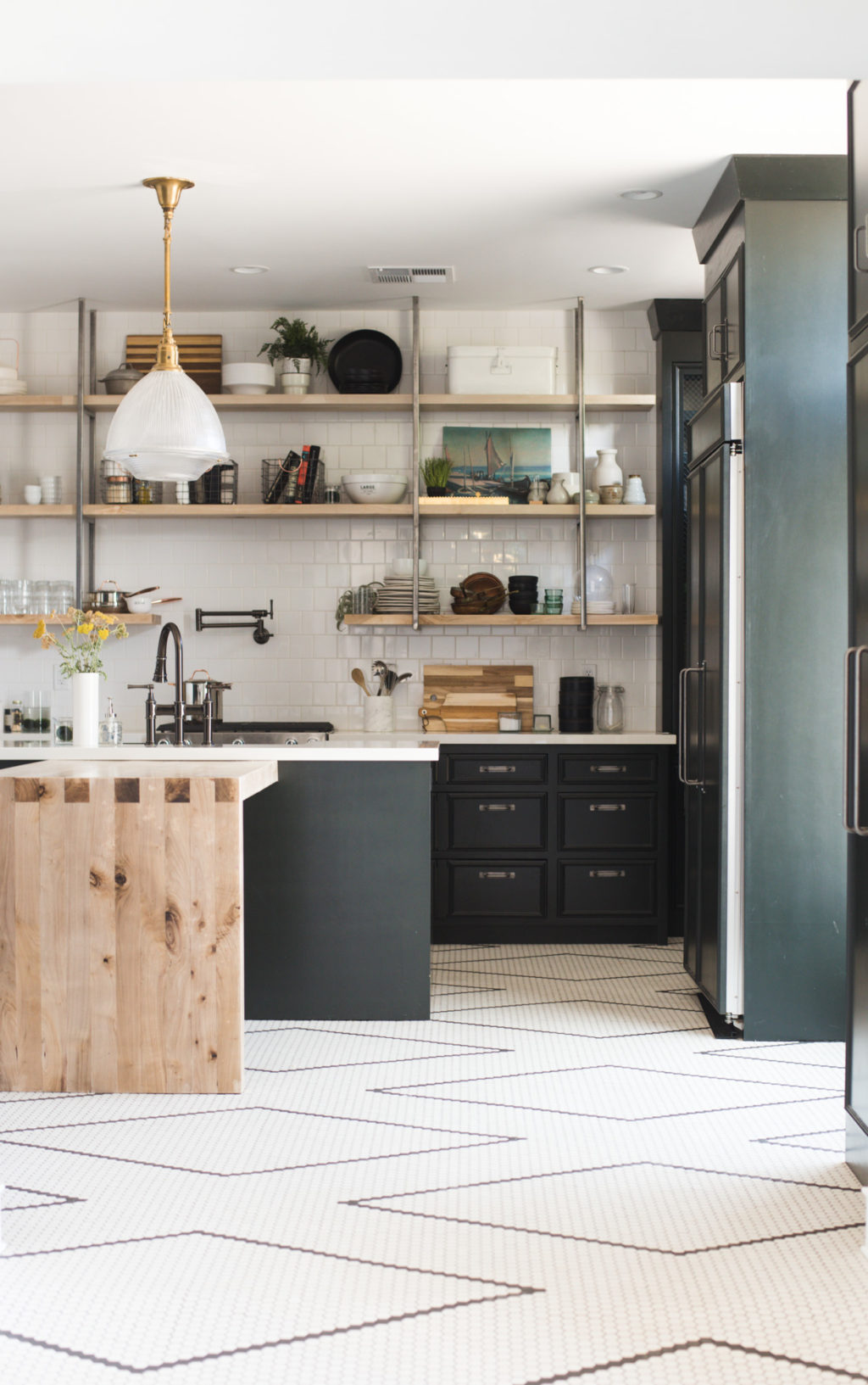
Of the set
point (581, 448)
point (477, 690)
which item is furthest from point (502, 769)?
point (581, 448)

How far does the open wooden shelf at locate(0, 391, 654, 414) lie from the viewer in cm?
587

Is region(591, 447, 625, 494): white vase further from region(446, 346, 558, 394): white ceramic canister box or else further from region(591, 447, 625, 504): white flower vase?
region(446, 346, 558, 394): white ceramic canister box

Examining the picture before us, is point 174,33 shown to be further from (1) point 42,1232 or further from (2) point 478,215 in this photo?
(2) point 478,215

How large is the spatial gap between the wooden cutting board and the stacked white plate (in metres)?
0.34

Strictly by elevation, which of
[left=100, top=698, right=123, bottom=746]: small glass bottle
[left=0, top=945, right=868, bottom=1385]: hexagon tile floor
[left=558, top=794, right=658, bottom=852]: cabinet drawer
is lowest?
[left=0, top=945, right=868, bottom=1385]: hexagon tile floor

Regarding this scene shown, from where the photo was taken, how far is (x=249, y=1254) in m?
2.51

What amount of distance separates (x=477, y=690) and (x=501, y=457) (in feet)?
3.86

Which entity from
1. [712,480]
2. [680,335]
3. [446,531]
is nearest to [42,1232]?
[712,480]

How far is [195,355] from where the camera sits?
239 inches

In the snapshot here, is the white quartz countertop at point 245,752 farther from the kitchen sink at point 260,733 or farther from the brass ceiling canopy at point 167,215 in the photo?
the brass ceiling canopy at point 167,215

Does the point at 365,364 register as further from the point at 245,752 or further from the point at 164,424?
the point at 245,752

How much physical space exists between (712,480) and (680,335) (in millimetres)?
1932

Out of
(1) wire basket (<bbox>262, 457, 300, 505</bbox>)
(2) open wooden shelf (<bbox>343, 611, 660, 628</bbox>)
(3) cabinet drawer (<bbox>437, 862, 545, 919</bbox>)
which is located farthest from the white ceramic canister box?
(3) cabinet drawer (<bbox>437, 862, 545, 919</bbox>)

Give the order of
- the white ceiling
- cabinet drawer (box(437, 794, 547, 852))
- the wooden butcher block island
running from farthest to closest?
1. cabinet drawer (box(437, 794, 547, 852))
2. the wooden butcher block island
3. the white ceiling
